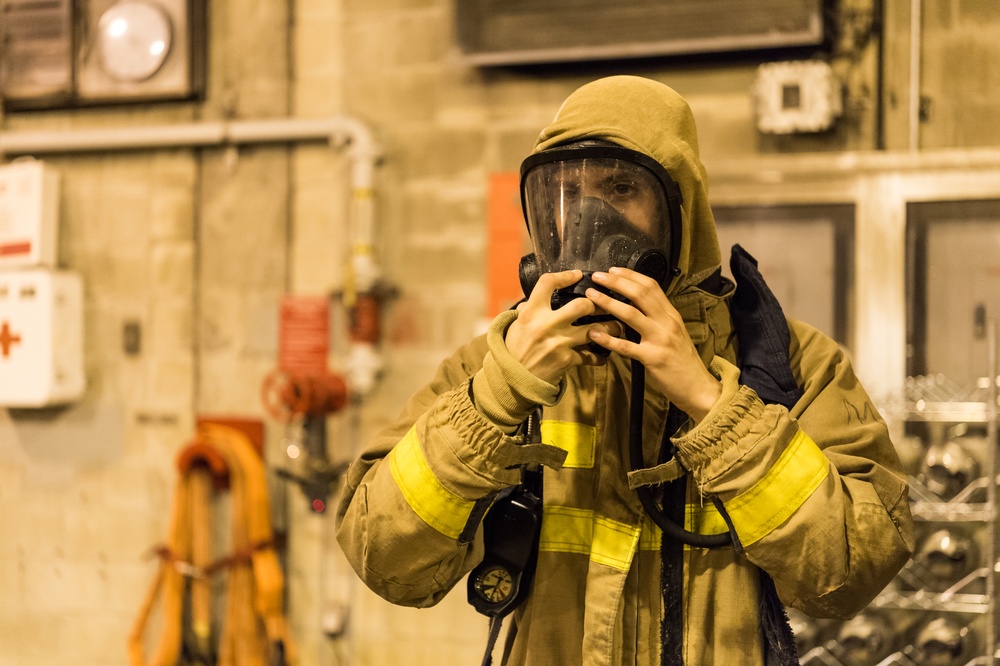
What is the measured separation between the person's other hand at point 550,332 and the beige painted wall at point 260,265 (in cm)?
151

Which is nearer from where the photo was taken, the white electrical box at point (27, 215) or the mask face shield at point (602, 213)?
the mask face shield at point (602, 213)

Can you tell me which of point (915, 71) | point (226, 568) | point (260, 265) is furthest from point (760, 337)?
point (226, 568)

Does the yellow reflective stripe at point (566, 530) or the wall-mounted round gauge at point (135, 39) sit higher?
the wall-mounted round gauge at point (135, 39)

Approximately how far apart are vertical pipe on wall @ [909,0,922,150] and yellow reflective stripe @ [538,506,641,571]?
1638 mm

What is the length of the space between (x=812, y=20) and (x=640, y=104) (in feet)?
4.14

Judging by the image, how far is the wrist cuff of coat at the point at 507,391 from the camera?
4.07ft

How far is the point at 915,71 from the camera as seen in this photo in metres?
2.53

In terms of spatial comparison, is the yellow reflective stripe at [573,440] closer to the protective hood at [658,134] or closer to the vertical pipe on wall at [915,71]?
the protective hood at [658,134]

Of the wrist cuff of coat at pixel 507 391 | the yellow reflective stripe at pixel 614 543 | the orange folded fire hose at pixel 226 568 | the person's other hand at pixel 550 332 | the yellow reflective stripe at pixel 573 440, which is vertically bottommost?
the orange folded fire hose at pixel 226 568

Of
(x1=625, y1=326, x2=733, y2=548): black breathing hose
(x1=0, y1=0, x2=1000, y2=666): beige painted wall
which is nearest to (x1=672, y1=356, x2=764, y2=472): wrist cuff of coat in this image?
(x1=625, y1=326, x2=733, y2=548): black breathing hose

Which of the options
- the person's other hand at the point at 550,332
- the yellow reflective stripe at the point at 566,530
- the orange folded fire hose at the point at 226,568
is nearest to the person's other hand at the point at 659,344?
the person's other hand at the point at 550,332

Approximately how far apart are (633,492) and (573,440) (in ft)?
0.36

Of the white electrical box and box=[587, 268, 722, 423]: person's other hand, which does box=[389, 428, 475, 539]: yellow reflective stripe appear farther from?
the white electrical box

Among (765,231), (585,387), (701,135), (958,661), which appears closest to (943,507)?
(958,661)
